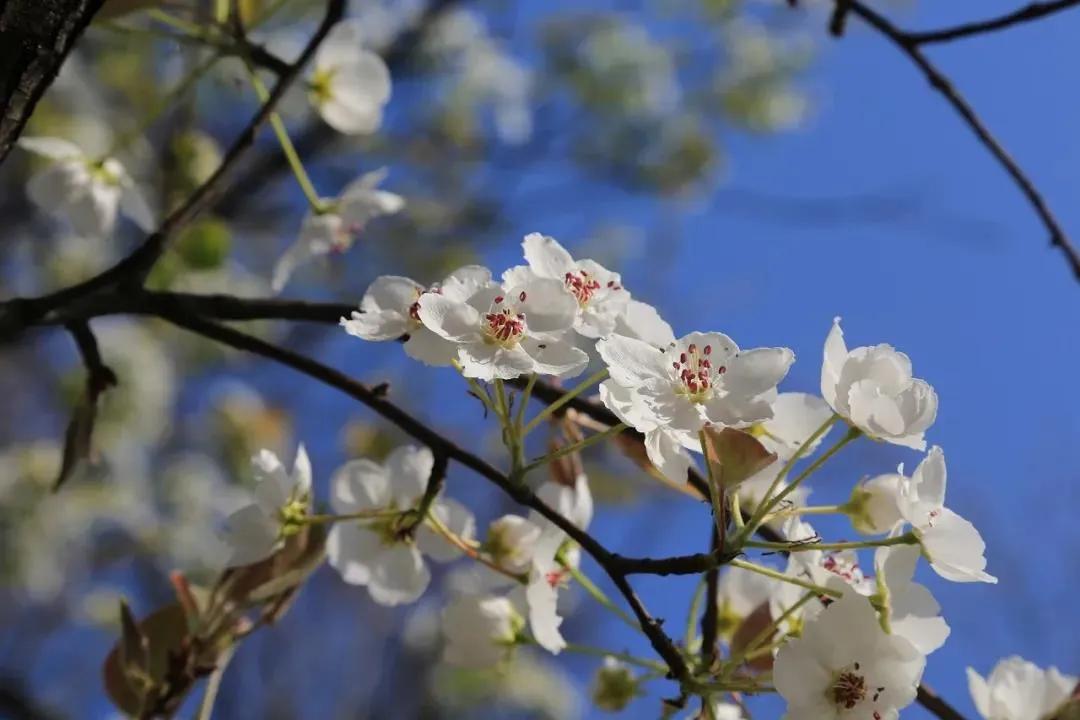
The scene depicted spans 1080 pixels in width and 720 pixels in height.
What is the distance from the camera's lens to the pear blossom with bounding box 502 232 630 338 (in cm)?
45

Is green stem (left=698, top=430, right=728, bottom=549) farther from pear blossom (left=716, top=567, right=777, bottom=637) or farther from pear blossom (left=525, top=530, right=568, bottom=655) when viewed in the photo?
pear blossom (left=716, top=567, right=777, bottom=637)

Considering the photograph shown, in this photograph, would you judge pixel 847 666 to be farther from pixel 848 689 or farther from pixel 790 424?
pixel 790 424

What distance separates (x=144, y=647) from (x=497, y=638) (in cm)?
21

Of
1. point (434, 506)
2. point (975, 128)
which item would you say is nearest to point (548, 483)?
point (434, 506)

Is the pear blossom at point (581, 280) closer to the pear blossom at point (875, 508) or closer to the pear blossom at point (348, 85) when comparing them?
the pear blossom at point (875, 508)

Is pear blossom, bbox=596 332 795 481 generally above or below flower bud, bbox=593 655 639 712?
above

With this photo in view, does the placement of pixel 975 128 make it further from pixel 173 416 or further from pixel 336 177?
pixel 173 416

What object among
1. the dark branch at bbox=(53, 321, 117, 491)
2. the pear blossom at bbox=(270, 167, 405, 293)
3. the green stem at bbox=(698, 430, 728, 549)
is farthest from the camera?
the pear blossom at bbox=(270, 167, 405, 293)

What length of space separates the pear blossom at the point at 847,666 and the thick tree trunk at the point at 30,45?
40 centimetres


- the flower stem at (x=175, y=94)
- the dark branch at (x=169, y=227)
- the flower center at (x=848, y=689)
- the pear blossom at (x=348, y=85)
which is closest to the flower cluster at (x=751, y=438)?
the flower center at (x=848, y=689)

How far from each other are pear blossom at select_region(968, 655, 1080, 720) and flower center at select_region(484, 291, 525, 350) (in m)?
0.31

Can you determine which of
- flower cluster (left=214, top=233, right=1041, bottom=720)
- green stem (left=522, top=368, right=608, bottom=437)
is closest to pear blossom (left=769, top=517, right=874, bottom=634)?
flower cluster (left=214, top=233, right=1041, bottom=720)

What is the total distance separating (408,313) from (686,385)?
0.43ft

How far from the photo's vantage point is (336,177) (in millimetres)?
2566
